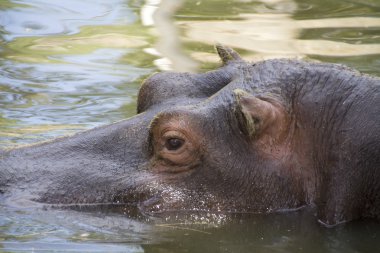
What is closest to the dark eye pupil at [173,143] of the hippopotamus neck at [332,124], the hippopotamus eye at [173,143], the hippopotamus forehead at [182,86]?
the hippopotamus eye at [173,143]

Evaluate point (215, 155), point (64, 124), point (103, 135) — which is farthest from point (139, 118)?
point (64, 124)

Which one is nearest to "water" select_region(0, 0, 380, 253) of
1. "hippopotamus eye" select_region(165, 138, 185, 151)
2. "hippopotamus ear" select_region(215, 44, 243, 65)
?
"hippopotamus eye" select_region(165, 138, 185, 151)

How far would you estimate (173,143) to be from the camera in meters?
6.71

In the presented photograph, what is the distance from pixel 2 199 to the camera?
6746mm

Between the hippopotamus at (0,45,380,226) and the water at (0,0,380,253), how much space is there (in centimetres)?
12

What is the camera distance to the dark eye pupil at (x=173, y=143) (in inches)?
263

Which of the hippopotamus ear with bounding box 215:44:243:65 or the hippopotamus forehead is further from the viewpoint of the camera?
the hippopotamus ear with bounding box 215:44:243:65

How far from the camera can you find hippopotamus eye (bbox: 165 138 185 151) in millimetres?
6680

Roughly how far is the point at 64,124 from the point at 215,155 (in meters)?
3.26

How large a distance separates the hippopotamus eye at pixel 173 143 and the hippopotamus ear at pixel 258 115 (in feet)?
1.41

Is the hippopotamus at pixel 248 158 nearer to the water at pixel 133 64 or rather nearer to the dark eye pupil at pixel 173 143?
the dark eye pupil at pixel 173 143

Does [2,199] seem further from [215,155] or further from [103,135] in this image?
[215,155]

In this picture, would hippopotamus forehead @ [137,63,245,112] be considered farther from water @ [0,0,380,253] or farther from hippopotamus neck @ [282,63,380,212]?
water @ [0,0,380,253]

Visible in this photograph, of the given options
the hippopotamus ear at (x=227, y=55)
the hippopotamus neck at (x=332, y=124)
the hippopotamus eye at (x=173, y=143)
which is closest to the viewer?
the hippopotamus neck at (x=332, y=124)
